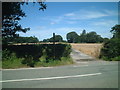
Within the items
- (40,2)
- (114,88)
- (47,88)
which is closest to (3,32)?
(40,2)

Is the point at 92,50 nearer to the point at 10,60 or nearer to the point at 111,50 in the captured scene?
the point at 111,50

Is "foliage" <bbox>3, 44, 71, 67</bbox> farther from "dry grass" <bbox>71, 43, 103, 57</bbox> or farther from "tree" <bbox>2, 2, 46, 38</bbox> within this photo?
"dry grass" <bbox>71, 43, 103, 57</bbox>

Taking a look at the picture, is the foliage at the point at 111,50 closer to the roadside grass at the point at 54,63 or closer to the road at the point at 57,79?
the roadside grass at the point at 54,63

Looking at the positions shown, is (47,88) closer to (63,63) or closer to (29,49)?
(63,63)

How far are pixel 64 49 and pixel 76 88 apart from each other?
43.1ft

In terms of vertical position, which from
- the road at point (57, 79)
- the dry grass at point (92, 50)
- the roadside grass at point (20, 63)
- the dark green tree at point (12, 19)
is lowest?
the road at point (57, 79)

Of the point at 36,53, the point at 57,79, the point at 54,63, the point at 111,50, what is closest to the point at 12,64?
the point at 36,53

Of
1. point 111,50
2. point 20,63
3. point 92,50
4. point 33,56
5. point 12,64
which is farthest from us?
point 92,50

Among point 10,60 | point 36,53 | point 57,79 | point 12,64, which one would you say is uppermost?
point 36,53

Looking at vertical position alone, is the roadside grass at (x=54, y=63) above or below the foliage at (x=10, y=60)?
below

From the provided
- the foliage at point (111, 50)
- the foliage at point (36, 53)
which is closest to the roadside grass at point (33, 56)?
the foliage at point (36, 53)

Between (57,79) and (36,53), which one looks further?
(36,53)

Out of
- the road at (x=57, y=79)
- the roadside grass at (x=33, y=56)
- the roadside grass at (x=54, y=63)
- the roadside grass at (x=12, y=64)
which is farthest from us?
the roadside grass at (x=54, y=63)

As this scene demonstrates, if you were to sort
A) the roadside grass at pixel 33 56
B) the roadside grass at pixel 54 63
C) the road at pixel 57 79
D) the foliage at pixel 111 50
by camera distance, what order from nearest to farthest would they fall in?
the road at pixel 57 79 < the roadside grass at pixel 33 56 < the roadside grass at pixel 54 63 < the foliage at pixel 111 50
